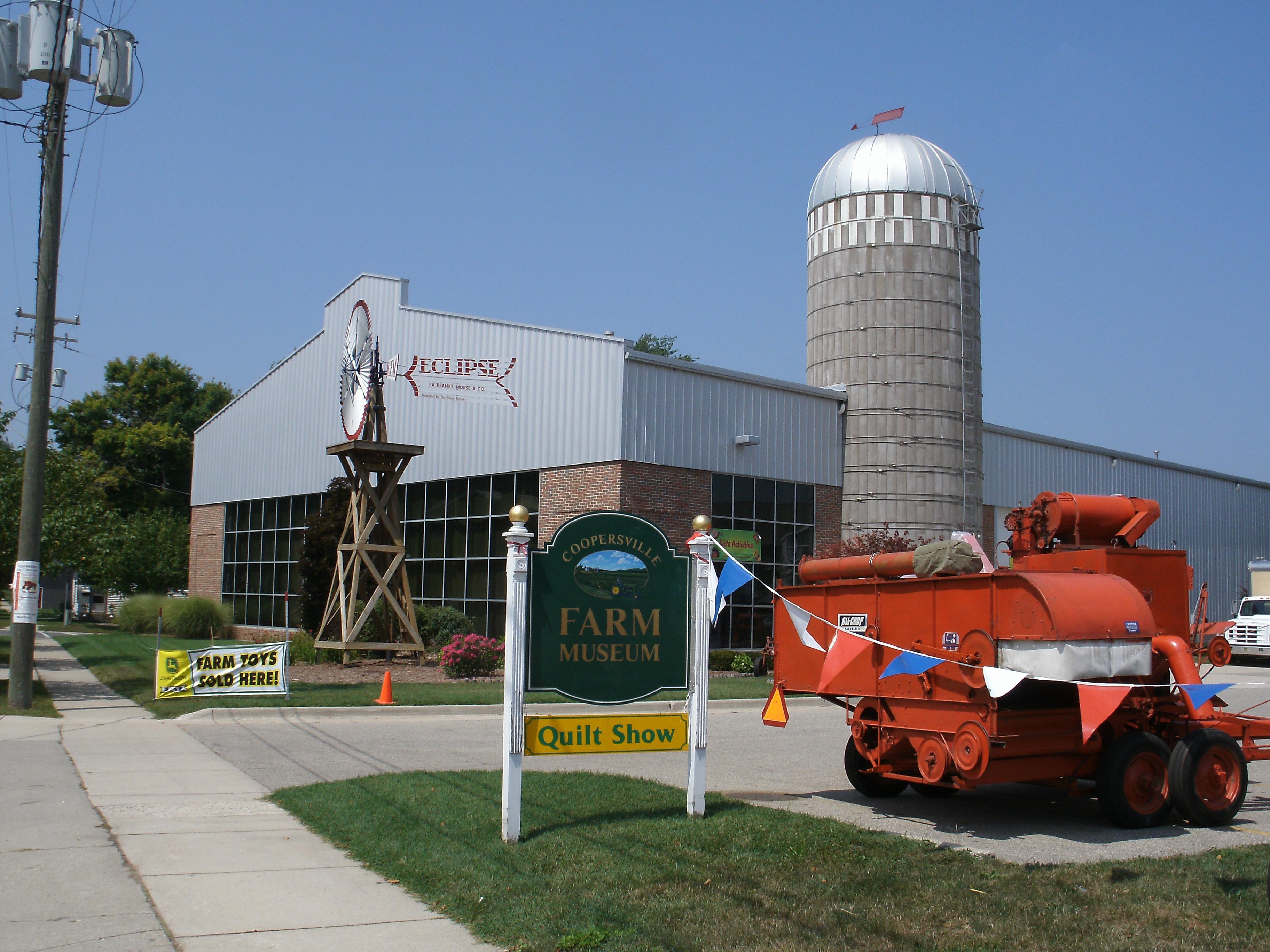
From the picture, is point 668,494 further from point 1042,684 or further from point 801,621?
point 1042,684

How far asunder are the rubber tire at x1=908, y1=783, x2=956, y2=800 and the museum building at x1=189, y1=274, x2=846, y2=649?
12.6 meters

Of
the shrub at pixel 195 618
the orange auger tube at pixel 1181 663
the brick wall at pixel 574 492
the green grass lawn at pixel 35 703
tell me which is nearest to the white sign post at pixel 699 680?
the orange auger tube at pixel 1181 663

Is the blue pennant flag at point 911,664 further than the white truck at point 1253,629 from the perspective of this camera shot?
No

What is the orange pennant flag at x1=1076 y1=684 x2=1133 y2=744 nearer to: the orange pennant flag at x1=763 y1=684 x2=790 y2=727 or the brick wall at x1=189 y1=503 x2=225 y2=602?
the orange pennant flag at x1=763 y1=684 x2=790 y2=727

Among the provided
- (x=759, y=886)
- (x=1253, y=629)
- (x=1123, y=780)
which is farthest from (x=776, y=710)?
(x=1253, y=629)

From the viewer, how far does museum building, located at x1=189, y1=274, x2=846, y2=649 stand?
25.6 meters

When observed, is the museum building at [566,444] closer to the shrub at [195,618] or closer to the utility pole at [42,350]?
the shrub at [195,618]

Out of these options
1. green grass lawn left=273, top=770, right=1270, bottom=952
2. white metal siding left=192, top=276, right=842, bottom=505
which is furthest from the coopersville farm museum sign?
white metal siding left=192, top=276, right=842, bottom=505

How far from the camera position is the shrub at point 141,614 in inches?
1594

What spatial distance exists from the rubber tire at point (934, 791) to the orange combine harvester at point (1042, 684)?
2 cm

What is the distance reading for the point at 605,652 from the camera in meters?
8.68

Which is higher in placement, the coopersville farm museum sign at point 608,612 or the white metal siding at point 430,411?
the white metal siding at point 430,411

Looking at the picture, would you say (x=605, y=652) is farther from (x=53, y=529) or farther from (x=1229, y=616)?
(x=1229, y=616)

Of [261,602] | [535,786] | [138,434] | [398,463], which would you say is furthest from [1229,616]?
[138,434]
